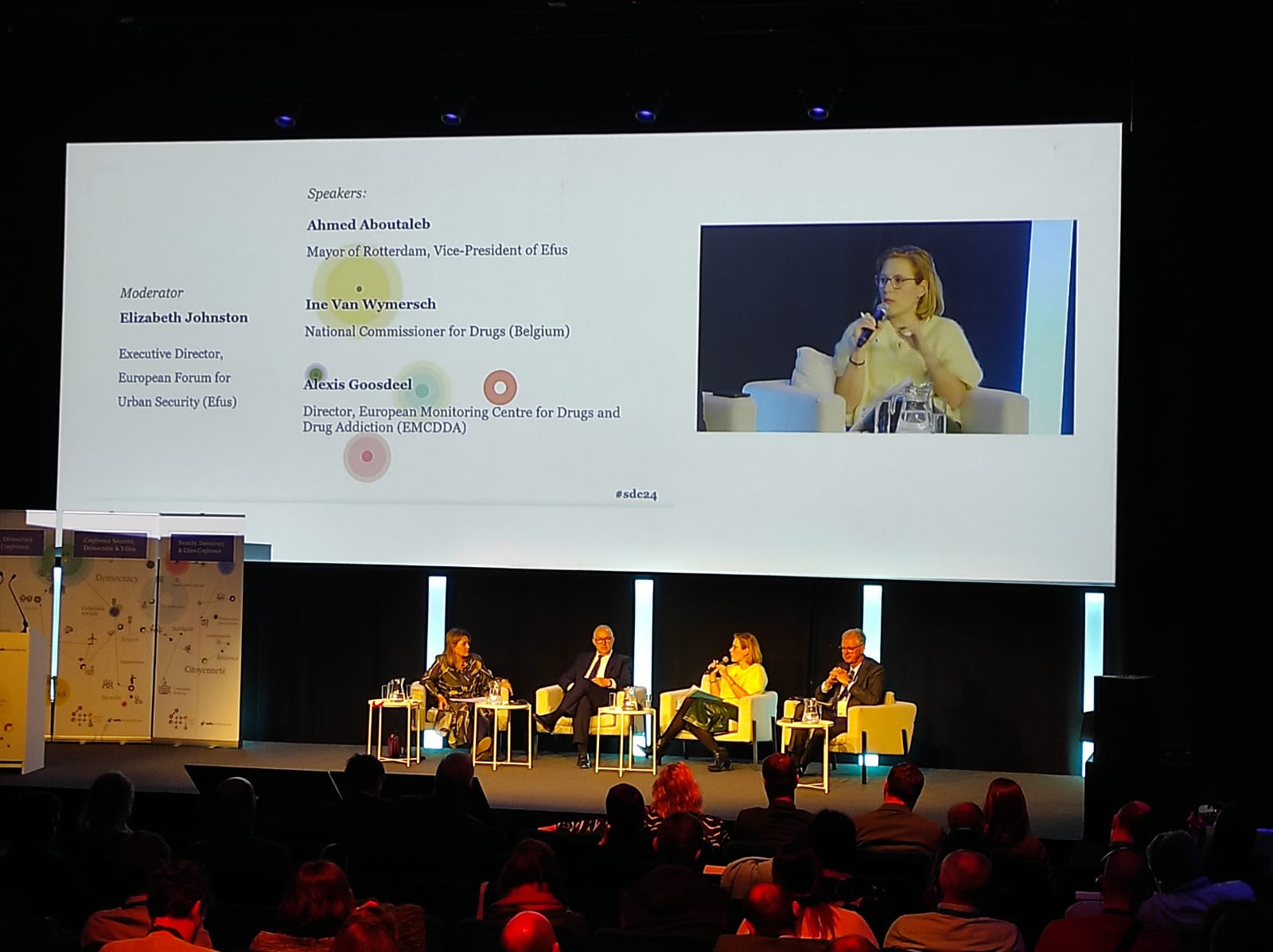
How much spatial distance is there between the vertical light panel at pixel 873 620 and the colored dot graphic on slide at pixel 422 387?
2.90 m

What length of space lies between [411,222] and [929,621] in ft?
13.1

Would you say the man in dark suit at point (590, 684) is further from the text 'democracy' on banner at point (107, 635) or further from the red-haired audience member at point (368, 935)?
the red-haired audience member at point (368, 935)

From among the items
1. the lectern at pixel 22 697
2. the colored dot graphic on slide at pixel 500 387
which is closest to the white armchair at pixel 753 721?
the colored dot graphic on slide at pixel 500 387

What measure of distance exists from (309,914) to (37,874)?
1141 millimetres

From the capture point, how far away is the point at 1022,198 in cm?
814

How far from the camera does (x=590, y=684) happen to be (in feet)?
28.6

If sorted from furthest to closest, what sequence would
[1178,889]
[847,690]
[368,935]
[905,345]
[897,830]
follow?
[847,690], [905,345], [897,830], [1178,889], [368,935]

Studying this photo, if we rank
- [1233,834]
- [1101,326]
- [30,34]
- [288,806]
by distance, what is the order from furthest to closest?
[30,34], [1101,326], [288,806], [1233,834]

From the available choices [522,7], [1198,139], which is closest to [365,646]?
[522,7]

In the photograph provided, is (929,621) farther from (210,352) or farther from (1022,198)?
(210,352)

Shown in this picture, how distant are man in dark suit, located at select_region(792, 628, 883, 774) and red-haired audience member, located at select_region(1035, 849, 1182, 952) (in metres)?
4.58

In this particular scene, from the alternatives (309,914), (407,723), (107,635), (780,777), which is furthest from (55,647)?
(309,914)

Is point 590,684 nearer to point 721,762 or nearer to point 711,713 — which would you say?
point 711,713

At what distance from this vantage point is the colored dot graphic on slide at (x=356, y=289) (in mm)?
8719
